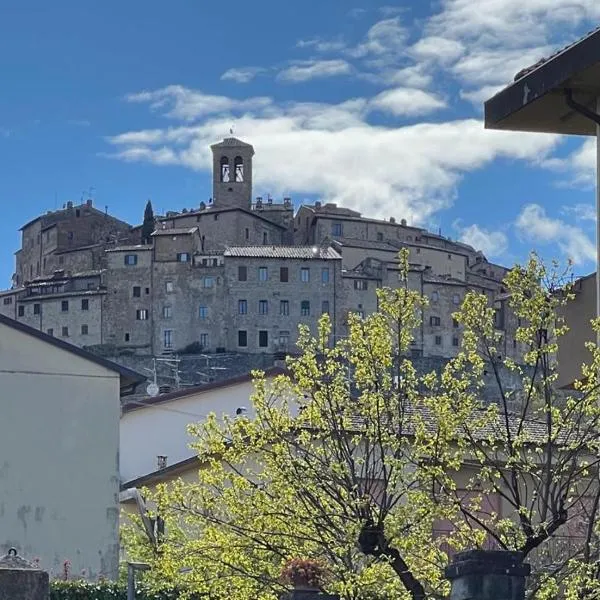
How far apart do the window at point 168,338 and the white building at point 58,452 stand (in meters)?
103

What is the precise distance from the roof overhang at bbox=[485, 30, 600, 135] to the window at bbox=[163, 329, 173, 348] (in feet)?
382

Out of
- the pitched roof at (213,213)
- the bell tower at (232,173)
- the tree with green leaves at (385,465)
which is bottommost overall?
the tree with green leaves at (385,465)

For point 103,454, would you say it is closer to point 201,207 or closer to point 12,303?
point 12,303

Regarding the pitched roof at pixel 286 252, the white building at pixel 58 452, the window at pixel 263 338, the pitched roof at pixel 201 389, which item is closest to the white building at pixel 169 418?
the pitched roof at pixel 201 389

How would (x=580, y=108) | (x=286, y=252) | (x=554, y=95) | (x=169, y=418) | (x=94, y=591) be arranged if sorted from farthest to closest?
1. (x=286, y=252)
2. (x=169, y=418)
3. (x=94, y=591)
4. (x=554, y=95)
5. (x=580, y=108)

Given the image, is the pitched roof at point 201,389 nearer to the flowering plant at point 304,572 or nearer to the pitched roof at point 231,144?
the flowering plant at point 304,572

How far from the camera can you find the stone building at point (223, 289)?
417 ft

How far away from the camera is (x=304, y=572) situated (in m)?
11.2

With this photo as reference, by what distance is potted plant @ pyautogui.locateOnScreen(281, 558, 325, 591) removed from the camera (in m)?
11.2

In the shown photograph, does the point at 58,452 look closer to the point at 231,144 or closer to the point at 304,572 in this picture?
the point at 304,572

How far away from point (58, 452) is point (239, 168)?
131665mm

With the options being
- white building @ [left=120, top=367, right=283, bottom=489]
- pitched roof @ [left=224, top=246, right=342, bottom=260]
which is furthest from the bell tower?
white building @ [left=120, top=367, right=283, bottom=489]

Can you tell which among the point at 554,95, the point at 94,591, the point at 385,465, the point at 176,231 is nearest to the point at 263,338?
the point at 176,231

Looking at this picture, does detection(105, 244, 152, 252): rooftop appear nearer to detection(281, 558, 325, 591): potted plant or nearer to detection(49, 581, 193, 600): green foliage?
detection(49, 581, 193, 600): green foliage
